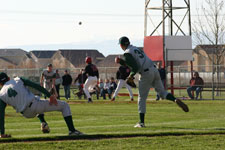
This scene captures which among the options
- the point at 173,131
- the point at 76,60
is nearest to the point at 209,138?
the point at 173,131

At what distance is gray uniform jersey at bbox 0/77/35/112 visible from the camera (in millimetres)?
11289

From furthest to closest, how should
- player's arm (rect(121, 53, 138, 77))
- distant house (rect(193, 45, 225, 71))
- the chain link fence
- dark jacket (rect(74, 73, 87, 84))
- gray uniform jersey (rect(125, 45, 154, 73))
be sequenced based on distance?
distant house (rect(193, 45, 225, 71)) → dark jacket (rect(74, 73, 87, 84)) → the chain link fence → gray uniform jersey (rect(125, 45, 154, 73)) → player's arm (rect(121, 53, 138, 77))

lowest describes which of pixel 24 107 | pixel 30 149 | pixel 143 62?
pixel 30 149

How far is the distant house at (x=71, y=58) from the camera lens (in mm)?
112550

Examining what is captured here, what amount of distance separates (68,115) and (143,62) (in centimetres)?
262

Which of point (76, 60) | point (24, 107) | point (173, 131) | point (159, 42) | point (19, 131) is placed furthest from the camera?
point (76, 60)

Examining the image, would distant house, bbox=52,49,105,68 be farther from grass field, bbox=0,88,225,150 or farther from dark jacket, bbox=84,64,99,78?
grass field, bbox=0,88,225,150

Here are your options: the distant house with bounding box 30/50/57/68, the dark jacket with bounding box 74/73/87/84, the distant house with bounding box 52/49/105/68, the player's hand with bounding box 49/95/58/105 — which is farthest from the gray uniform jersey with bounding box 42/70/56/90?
the distant house with bounding box 30/50/57/68

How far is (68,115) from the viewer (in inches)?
457

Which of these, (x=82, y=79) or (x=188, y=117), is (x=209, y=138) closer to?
(x=188, y=117)

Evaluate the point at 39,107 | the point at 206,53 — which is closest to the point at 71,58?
the point at 206,53

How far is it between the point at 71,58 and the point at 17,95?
104938 mm

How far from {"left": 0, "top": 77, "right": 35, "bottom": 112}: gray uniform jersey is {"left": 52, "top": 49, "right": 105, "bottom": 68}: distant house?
9882 centimetres

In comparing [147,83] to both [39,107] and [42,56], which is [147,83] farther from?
[42,56]
